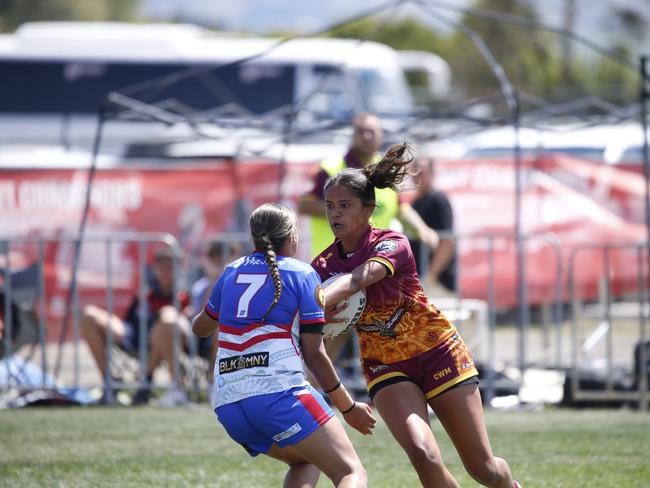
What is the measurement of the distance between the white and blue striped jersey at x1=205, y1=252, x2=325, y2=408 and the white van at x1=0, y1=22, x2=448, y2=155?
1430 centimetres

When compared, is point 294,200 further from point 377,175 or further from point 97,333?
point 377,175

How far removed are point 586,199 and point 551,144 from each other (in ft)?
5.94

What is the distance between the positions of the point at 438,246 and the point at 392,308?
213 inches

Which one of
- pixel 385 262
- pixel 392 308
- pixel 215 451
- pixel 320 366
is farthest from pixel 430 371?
pixel 215 451

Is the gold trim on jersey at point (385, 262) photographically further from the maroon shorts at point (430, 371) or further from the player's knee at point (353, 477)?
the player's knee at point (353, 477)

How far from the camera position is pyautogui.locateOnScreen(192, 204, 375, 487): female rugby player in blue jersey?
15.7 feet

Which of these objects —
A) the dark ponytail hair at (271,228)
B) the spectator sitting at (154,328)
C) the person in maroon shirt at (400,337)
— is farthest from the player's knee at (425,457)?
the spectator sitting at (154,328)

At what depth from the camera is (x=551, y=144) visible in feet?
58.2

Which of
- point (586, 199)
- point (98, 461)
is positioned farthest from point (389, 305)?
point (586, 199)

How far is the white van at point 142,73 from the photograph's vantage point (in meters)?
19.6

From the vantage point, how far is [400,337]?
214 inches

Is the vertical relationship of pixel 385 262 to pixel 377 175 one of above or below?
below

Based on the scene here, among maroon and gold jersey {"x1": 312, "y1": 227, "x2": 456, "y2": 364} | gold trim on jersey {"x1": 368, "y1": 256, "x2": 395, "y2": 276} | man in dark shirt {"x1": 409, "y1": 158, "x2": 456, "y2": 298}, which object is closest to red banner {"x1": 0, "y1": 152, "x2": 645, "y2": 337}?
man in dark shirt {"x1": 409, "y1": 158, "x2": 456, "y2": 298}

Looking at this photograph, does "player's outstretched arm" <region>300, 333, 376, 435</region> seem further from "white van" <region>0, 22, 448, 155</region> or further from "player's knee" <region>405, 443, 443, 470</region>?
"white van" <region>0, 22, 448, 155</region>
